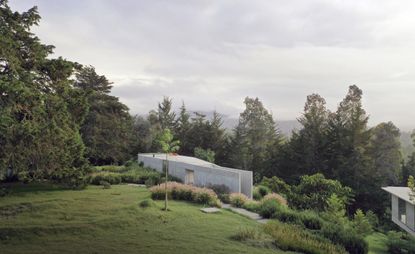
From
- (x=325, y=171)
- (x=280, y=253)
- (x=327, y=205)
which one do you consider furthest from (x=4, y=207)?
(x=325, y=171)

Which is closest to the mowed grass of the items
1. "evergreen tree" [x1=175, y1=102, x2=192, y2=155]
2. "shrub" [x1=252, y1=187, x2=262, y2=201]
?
"shrub" [x1=252, y1=187, x2=262, y2=201]

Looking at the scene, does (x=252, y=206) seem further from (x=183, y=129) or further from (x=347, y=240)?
(x=183, y=129)

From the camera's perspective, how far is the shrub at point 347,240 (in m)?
10.8

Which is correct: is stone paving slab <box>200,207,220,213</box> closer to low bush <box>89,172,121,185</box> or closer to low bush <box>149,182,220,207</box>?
low bush <box>149,182,220,207</box>

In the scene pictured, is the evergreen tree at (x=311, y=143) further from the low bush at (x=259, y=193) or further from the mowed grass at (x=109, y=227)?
the mowed grass at (x=109, y=227)

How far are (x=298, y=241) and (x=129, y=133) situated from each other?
93.4 feet

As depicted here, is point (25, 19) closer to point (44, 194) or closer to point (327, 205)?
point (44, 194)

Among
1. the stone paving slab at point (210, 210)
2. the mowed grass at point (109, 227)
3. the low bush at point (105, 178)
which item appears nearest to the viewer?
the mowed grass at point (109, 227)

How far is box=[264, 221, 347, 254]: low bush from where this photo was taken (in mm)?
9516

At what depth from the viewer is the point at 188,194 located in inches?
631

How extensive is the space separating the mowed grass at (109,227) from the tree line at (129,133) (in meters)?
1.33

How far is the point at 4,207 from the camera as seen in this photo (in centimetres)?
1250

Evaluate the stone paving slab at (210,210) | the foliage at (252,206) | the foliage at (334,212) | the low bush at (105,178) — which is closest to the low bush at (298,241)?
the stone paving slab at (210,210)

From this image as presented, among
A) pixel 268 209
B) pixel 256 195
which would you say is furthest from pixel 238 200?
pixel 256 195
